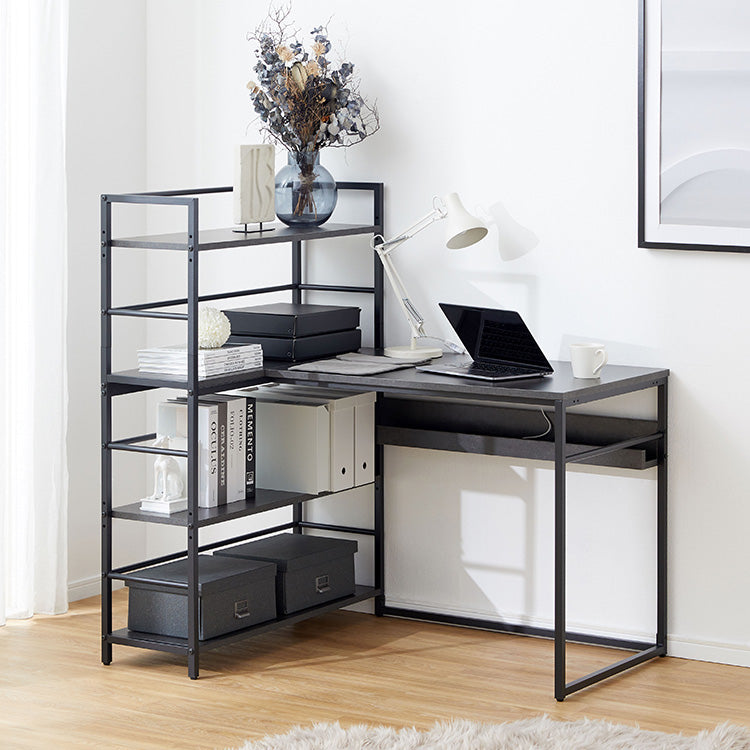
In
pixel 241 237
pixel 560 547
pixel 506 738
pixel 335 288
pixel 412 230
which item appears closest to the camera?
pixel 506 738

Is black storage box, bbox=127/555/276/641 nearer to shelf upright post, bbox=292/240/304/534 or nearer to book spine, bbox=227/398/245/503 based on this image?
book spine, bbox=227/398/245/503

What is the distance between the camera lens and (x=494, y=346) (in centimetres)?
A: 369

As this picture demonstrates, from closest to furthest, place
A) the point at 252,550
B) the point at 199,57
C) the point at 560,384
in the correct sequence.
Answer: the point at 560,384, the point at 252,550, the point at 199,57

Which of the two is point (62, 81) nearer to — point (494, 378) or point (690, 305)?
point (494, 378)

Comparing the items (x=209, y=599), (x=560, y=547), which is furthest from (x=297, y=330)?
(x=560, y=547)

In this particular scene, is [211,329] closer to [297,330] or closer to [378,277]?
[297,330]

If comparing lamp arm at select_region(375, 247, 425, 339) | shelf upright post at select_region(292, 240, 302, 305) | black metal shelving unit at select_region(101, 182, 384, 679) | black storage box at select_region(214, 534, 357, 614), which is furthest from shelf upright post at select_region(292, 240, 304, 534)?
lamp arm at select_region(375, 247, 425, 339)

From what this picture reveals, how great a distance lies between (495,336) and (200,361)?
0.77 metres

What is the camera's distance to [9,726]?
3.28m

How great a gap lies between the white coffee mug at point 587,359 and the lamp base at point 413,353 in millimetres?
486

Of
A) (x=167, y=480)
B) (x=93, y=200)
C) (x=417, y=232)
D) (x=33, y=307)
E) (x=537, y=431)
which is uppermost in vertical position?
(x=93, y=200)

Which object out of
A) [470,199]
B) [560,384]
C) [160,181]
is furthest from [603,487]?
[160,181]

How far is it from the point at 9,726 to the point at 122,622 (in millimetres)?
916

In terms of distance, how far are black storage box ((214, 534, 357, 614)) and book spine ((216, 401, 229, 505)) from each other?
31cm
